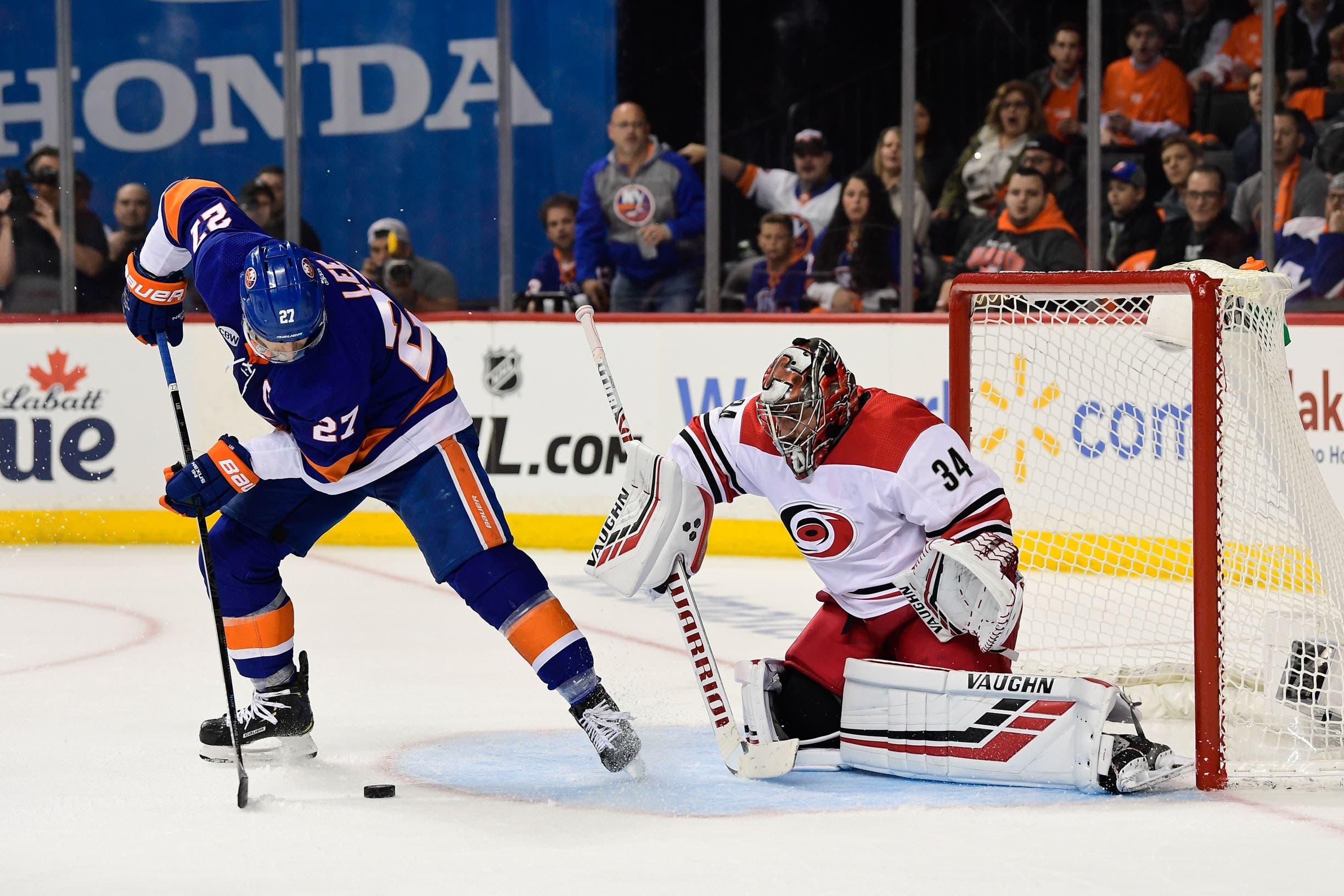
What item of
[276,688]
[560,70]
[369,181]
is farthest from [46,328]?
[276,688]

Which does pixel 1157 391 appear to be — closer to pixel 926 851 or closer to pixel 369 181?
pixel 926 851

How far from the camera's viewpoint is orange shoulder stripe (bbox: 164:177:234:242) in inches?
136

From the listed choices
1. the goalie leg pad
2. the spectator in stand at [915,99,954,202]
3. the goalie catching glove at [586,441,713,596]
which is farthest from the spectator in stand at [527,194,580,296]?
the goalie leg pad

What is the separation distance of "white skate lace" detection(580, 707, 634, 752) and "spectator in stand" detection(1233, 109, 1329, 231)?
396cm

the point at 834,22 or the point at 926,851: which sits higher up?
the point at 834,22

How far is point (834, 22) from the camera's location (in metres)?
6.86

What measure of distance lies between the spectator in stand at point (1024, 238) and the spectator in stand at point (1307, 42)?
917mm

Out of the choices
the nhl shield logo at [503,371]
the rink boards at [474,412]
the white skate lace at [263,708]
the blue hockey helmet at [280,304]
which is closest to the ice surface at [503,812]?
the white skate lace at [263,708]

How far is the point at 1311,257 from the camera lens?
6172 millimetres

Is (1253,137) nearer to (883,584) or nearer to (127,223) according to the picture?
(883,584)

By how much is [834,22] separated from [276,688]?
4.25 m

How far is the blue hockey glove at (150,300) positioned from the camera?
3484 millimetres

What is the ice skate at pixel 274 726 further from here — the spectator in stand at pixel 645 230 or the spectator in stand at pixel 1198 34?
the spectator in stand at pixel 1198 34

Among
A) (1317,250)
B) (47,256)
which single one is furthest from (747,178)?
(47,256)
